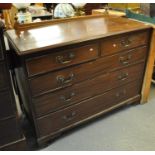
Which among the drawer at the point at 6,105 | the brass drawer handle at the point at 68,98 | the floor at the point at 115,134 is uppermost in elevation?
the drawer at the point at 6,105

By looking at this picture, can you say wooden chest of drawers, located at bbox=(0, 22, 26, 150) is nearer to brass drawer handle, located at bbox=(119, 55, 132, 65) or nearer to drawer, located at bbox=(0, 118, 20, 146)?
drawer, located at bbox=(0, 118, 20, 146)

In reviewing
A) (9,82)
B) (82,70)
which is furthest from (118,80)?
(9,82)

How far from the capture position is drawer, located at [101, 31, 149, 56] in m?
1.45

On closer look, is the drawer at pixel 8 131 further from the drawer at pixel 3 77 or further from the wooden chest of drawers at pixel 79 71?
the drawer at pixel 3 77

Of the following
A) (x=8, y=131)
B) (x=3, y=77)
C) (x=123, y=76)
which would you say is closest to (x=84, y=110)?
(x=123, y=76)

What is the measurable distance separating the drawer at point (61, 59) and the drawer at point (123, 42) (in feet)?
0.30

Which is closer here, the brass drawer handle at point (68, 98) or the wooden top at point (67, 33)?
the wooden top at point (67, 33)

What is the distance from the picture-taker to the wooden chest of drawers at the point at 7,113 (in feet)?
3.61

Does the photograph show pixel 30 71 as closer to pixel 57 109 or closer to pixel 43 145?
pixel 57 109

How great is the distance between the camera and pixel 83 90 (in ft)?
4.95

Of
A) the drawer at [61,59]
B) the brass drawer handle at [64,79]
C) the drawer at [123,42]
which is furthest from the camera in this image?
Result: the drawer at [123,42]

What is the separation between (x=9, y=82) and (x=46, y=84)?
25cm

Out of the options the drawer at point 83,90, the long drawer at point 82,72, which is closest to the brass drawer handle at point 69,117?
the drawer at point 83,90

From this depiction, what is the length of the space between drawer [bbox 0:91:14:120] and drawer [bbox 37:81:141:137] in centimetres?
25
